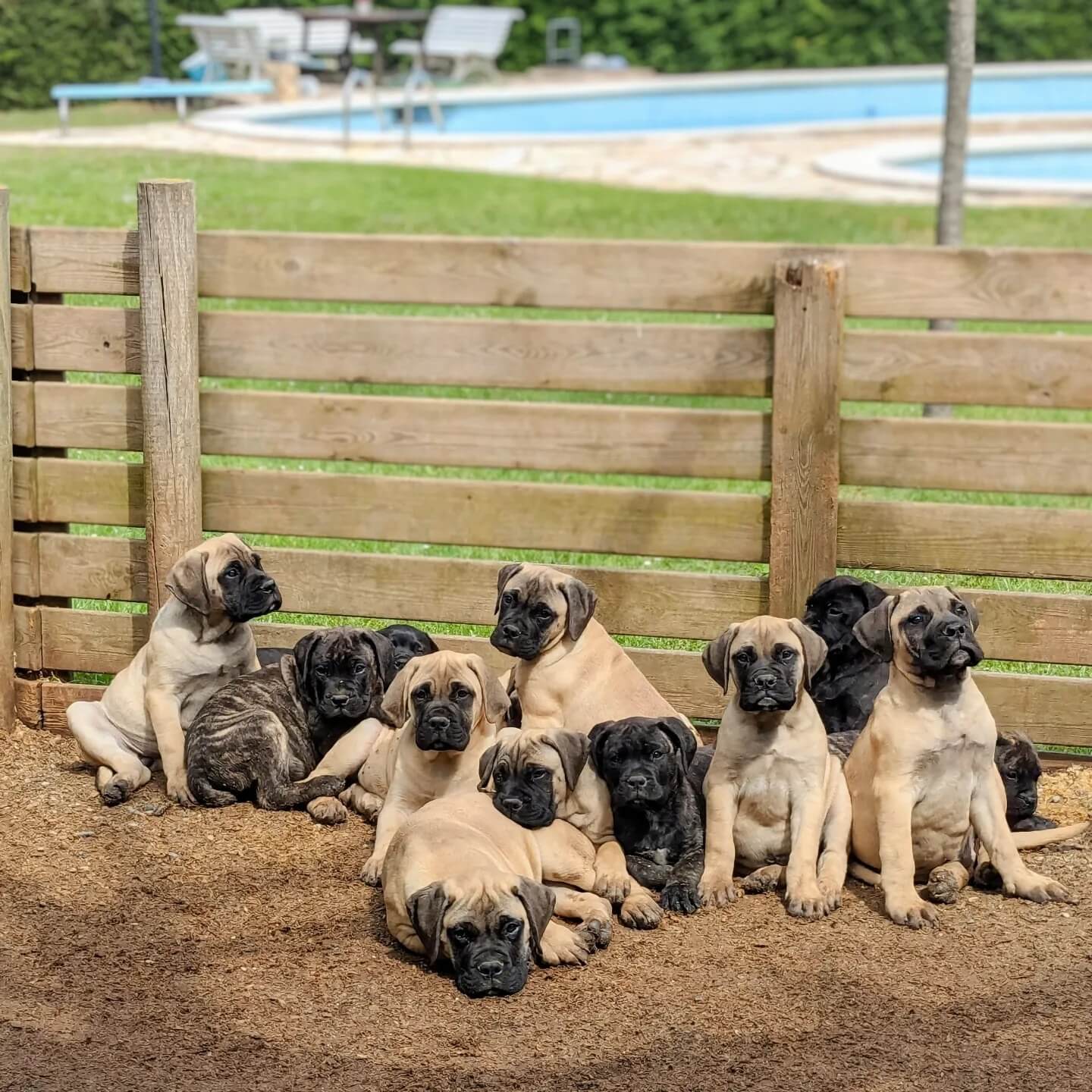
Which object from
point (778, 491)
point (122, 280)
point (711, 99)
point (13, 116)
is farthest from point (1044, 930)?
point (711, 99)

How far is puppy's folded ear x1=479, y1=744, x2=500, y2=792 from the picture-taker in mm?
6504

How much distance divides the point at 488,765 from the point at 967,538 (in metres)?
2.53

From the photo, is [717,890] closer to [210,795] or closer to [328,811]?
[328,811]

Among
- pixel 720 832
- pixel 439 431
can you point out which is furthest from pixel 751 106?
pixel 720 832

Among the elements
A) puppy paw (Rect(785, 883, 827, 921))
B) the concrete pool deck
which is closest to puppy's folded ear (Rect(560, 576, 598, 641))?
puppy paw (Rect(785, 883, 827, 921))

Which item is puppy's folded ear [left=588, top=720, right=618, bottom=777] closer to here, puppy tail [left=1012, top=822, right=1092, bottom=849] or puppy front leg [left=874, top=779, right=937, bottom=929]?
puppy front leg [left=874, top=779, right=937, bottom=929]

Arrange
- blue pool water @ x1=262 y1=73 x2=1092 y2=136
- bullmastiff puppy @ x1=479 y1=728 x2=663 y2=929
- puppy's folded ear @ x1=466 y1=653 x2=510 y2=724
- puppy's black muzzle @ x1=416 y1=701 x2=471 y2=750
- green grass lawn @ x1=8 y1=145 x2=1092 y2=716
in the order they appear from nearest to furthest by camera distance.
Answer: bullmastiff puppy @ x1=479 y1=728 x2=663 y2=929
puppy's black muzzle @ x1=416 y1=701 x2=471 y2=750
puppy's folded ear @ x1=466 y1=653 x2=510 y2=724
green grass lawn @ x1=8 y1=145 x2=1092 y2=716
blue pool water @ x1=262 y1=73 x2=1092 y2=136

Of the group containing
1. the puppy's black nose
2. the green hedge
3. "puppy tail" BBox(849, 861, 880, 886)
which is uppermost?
the green hedge

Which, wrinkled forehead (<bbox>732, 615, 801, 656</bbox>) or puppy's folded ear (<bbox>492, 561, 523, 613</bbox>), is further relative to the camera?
puppy's folded ear (<bbox>492, 561, 523, 613</bbox>)

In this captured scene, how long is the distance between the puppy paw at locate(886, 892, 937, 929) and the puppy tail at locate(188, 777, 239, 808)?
2910mm

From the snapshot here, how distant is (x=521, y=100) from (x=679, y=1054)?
28.5 metres

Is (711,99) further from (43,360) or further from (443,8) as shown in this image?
(43,360)

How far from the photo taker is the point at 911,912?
6258 mm

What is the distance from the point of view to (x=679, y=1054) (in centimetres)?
529
